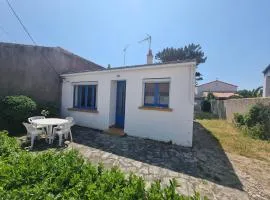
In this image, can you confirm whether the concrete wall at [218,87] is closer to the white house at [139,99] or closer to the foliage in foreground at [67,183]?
the white house at [139,99]

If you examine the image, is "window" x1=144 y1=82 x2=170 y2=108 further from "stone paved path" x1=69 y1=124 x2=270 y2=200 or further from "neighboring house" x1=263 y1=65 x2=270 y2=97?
"neighboring house" x1=263 y1=65 x2=270 y2=97

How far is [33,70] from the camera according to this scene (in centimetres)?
1115

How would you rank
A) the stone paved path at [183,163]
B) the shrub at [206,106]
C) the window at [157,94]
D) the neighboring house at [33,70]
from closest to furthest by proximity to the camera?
the stone paved path at [183,163]
the window at [157,94]
the neighboring house at [33,70]
the shrub at [206,106]

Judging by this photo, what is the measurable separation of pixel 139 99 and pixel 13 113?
6732 mm

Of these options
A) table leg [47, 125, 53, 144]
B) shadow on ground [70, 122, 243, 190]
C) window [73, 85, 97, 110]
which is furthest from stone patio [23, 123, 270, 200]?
window [73, 85, 97, 110]

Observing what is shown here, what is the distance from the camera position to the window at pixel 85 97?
1067 centimetres

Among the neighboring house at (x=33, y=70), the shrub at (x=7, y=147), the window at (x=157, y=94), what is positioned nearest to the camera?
the shrub at (x=7, y=147)

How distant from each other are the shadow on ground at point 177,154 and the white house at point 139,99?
2.44 ft

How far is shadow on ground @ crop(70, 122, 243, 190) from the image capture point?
194 inches

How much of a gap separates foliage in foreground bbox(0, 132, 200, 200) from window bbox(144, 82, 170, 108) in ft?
17.8

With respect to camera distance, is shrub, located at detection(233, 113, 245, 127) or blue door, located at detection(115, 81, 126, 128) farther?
shrub, located at detection(233, 113, 245, 127)

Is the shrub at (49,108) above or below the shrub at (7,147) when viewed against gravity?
above

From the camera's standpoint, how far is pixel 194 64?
7.04 metres

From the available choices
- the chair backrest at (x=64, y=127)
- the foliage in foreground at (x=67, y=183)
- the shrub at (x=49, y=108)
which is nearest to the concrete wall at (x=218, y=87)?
the shrub at (x=49, y=108)
